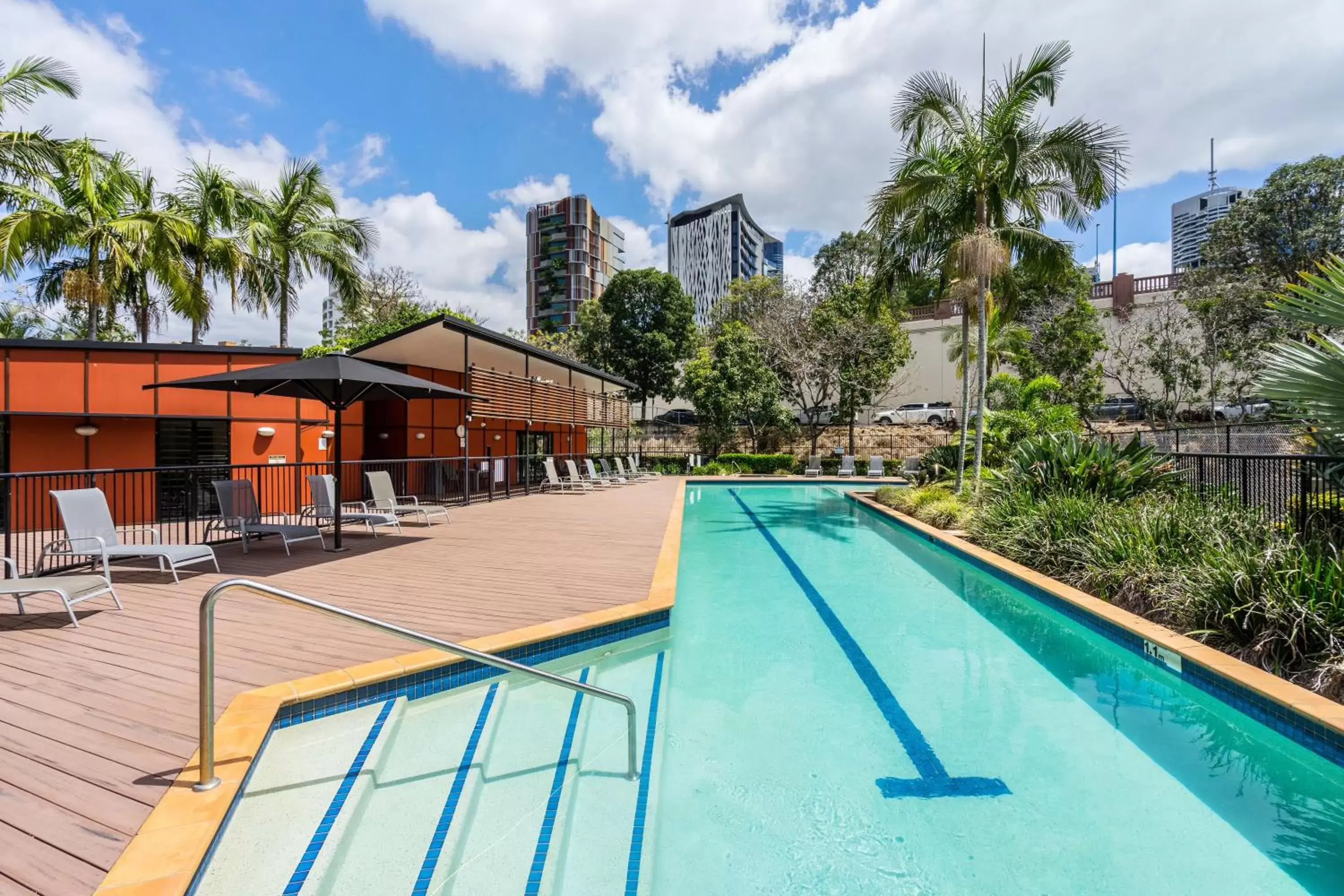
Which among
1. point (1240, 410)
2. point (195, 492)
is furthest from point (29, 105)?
point (1240, 410)

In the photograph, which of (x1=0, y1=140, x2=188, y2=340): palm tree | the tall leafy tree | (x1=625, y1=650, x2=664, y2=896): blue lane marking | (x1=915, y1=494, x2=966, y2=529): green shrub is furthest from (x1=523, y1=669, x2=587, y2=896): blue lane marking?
the tall leafy tree

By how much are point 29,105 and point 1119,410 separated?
109 feet

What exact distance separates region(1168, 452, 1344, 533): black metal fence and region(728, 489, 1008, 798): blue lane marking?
377cm

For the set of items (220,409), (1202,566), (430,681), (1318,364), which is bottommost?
(430,681)

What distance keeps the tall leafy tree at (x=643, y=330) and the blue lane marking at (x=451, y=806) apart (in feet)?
94.0

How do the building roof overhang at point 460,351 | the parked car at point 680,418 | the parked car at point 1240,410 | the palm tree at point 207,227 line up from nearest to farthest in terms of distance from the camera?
1. the building roof overhang at point 460,351
2. the palm tree at point 207,227
3. the parked car at point 1240,410
4. the parked car at point 680,418

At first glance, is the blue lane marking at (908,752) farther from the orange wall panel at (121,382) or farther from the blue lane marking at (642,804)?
the orange wall panel at (121,382)

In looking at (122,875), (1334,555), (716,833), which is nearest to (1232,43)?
(1334,555)

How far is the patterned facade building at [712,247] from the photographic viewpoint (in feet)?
303

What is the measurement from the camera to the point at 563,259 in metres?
73.8

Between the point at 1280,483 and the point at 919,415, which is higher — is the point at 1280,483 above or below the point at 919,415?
below

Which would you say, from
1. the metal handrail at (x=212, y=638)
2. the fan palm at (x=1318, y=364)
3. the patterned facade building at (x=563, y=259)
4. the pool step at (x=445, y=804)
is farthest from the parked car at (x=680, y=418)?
the patterned facade building at (x=563, y=259)

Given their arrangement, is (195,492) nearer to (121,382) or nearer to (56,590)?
Result: (121,382)

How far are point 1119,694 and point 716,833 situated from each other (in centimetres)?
343
